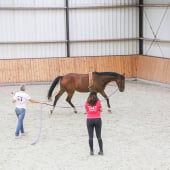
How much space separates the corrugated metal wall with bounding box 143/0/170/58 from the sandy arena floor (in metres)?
4.69

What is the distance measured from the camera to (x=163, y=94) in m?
22.2

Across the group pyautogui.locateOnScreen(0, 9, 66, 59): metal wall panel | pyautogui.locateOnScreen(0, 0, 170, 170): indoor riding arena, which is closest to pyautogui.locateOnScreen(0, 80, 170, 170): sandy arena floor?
pyautogui.locateOnScreen(0, 0, 170, 170): indoor riding arena

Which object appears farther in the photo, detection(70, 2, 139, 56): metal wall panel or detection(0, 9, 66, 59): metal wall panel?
detection(70, 2, 139, 56): metal wall panel

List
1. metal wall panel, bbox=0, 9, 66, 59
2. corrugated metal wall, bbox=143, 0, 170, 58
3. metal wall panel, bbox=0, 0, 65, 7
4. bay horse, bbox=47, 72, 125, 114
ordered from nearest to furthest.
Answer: bay horse, bbox=47, 72, 125, 114 < corrugated metal wall, bbox=143, 0, 170, 58 < metal wall panel, bbox=0, 0, 65, 7 < metal wall panel, bbox=0, 9, 66, 59

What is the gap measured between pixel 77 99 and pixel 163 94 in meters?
3.64

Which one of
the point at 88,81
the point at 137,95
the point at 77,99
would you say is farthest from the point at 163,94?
the point at 88,81

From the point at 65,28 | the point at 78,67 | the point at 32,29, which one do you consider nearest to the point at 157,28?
the point at 78,67

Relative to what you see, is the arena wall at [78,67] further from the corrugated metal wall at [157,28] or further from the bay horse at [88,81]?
the bay horse at [88,81]

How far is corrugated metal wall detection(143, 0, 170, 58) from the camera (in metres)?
25.0

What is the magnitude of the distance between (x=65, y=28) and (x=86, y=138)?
43.1 feet

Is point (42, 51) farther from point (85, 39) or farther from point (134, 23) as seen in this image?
point (134, 23)

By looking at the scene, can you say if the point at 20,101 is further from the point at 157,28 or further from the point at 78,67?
the point at 157,28

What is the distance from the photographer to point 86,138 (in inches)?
556

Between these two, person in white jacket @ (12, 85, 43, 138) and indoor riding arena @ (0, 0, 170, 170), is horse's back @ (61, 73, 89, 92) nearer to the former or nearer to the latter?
indoor riding arena @ (0, 0, 170, 170)
